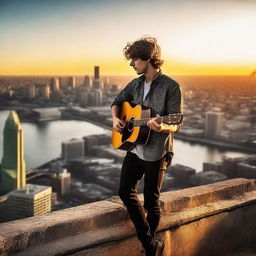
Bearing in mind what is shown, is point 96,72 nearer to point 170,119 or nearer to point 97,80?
point 97,80

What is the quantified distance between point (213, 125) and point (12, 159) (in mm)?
10390

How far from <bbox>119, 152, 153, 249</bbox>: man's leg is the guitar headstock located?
0.16m

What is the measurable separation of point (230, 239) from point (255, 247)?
15cm

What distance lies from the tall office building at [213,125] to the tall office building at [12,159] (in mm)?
9529

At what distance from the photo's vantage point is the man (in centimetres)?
108

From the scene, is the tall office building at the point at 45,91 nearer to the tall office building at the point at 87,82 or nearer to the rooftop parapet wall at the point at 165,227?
the tall office building at the point at 87,82

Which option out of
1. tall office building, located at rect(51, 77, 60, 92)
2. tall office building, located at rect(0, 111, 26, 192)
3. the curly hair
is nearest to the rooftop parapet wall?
the curly hair

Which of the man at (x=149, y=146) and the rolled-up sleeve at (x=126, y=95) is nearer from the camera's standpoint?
the man at (x=149, y=146)

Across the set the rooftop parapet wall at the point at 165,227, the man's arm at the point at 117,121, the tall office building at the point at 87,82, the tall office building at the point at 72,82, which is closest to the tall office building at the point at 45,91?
the tall office building at the point at 72,82

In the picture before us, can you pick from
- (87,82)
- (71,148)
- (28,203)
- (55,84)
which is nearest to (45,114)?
(55,84)

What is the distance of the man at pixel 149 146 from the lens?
3.54 feet

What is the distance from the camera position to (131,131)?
113 cm

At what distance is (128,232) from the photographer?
1199 mm

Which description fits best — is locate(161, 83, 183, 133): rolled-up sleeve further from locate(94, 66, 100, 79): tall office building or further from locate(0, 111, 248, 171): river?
locate(94, 66, 100, 79): tall office building
